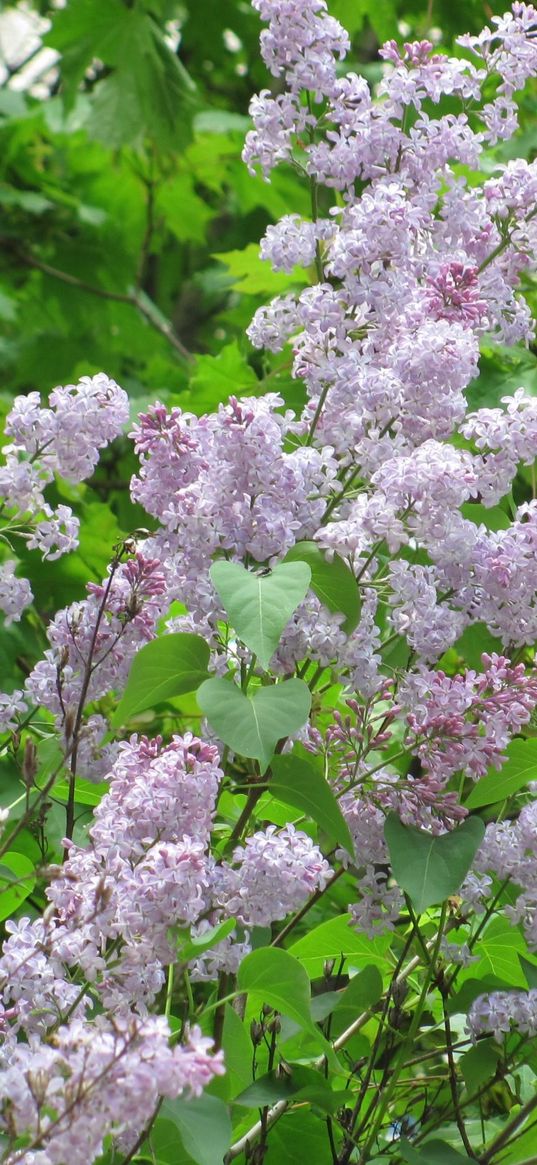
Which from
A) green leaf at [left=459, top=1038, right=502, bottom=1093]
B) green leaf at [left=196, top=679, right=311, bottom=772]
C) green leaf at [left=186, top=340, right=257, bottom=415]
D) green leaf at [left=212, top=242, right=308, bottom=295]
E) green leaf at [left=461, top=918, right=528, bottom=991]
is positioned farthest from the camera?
green leaf at [left=212, top=242, right=308, bottom=295]

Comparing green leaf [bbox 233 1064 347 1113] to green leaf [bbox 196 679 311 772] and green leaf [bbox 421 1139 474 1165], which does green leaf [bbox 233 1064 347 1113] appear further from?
green leaf [bbox 196 679 311 772]

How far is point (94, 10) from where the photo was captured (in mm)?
3314

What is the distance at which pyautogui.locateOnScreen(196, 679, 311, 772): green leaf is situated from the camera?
0.87m

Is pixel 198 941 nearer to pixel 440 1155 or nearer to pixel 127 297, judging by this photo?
pixel 440 1155

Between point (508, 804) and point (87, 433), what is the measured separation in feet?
1.58

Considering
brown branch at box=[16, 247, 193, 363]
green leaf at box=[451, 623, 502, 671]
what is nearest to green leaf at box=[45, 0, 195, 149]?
brown branch at box=[16, 247, 193, 363]

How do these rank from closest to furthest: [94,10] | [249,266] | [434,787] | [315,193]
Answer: [434,787], [315,193], [249,266], [94,10]

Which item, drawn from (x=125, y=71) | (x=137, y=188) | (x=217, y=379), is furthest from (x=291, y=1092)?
(x=137, y=188)

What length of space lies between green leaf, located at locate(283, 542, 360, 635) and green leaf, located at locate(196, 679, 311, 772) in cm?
8

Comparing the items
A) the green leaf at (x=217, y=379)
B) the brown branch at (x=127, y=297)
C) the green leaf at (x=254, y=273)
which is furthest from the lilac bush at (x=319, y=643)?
the brown branch at (x=127, y=297)

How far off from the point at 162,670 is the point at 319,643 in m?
0.11

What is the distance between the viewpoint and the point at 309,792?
0.96 metres

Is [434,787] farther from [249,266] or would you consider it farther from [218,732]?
[249,266]

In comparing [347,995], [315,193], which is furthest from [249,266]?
[347,995]
